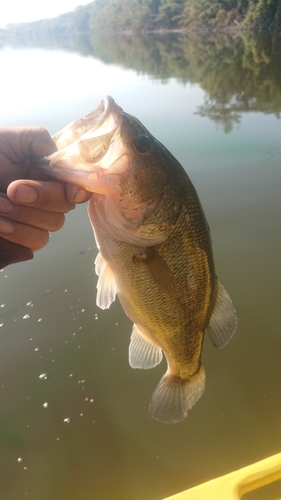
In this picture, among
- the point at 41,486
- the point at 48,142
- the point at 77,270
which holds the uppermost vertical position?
the point at 48,142

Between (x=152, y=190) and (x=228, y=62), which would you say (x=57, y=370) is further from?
(x=228, y=62)

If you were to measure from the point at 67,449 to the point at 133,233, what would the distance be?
2.20 metres

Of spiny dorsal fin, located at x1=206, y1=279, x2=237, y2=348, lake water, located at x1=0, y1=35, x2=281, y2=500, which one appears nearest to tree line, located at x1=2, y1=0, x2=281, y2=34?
lake water, located at x1=0, y1=35, x2=281, y2=500

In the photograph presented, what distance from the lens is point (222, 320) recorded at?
6.21ft

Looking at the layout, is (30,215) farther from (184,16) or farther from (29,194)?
(184,16)

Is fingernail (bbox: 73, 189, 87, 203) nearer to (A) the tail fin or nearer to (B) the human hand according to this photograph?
(B) the human hand

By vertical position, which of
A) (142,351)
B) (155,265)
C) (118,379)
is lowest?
(118,379)

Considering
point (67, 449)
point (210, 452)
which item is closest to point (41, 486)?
point (67, 449)

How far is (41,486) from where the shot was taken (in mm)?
2730

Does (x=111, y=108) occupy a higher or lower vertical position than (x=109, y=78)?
higher

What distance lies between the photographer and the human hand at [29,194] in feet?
4.84

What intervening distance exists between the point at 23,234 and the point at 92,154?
1.75 feet

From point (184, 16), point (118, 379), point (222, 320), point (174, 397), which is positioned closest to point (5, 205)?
point (222, 320)

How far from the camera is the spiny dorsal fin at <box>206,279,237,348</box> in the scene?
1.88m
